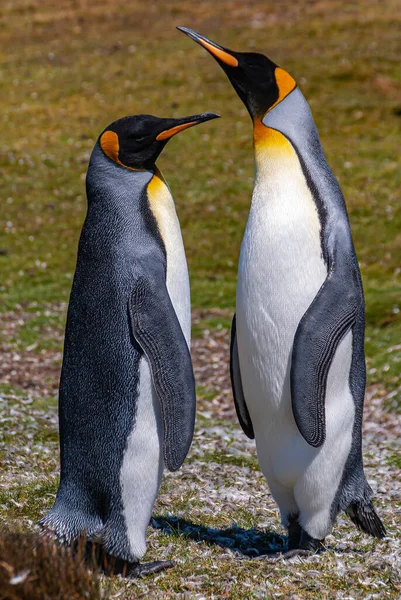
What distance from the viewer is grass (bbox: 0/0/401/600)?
5395 millimetres

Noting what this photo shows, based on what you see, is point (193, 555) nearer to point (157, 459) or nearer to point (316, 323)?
point (157, 459)

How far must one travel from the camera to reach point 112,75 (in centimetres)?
2784

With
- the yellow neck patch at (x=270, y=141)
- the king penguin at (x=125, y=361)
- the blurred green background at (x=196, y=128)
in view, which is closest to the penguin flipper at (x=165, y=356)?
the king penguin at (x=125, y=361)

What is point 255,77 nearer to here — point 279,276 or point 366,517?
Answer: point 279,276

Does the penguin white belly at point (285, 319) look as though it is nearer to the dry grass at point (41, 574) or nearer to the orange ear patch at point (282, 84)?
the orange ear patch at point (282, 84)

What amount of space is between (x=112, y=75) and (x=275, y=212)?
24.0 meters

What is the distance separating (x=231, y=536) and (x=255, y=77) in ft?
9.10

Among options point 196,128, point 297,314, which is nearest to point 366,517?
point 297,314

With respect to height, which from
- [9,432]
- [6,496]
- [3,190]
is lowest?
[3,190]

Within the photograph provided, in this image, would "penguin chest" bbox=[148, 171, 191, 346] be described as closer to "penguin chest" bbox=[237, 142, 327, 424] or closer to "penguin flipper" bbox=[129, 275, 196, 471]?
"penguin flipper" bbox=[129, 275, 196, 471]

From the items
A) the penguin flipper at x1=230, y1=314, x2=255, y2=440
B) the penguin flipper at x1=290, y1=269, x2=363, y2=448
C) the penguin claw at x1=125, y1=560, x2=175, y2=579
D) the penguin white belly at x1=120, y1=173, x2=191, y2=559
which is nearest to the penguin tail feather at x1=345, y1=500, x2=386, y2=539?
the penguin flipper at x1=290, y1=269, x2=363, y2=448

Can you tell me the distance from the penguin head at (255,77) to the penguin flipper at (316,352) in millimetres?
1056

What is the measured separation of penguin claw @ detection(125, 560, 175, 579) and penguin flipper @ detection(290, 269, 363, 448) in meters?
1.01

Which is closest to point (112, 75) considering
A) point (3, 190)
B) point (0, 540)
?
point (3, 190)
